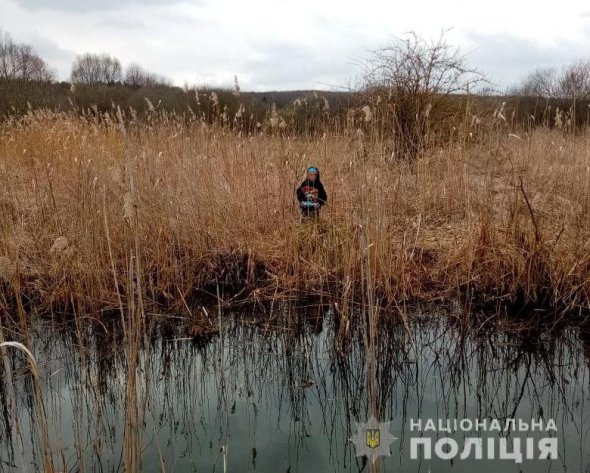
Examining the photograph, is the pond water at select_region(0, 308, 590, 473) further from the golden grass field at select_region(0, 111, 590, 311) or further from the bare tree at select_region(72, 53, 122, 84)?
the bare tree at select_region(72, 53, 122, 84)

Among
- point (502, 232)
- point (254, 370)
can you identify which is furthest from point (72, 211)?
point (502, 232)

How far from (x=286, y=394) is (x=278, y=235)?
1.55m

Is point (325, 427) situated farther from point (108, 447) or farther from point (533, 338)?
point (533, 338)

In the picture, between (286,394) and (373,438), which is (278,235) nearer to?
(286,394)

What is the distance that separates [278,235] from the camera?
3381mm

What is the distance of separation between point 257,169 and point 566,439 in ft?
10.3

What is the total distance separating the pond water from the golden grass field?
33 centimetres

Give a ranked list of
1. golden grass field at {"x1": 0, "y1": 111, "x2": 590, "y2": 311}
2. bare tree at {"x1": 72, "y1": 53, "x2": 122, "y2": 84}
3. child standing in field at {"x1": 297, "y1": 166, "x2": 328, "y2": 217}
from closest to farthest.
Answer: golden grass field at {"x1": 0, "y1": 111, "x2": 590, "y2": 311}
child standing in field at {"x1": 297, "y1": 166, "x2": 328, "y2": 217}
bare tree at {"x1": 72, "y1": 53, "x2": 122, "y2": 84}

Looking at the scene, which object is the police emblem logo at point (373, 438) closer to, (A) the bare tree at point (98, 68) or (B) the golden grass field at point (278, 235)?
(B) the golden grass field at point (278, 235)

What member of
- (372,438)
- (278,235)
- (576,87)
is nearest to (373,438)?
(372,438)

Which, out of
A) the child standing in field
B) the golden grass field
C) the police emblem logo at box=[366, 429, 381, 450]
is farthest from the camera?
the child standing in field

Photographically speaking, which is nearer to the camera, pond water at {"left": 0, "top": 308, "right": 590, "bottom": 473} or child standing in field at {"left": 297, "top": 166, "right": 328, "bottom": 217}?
pond water at {"left": 0, "top": 308, "right": 590, "bottom": 473}

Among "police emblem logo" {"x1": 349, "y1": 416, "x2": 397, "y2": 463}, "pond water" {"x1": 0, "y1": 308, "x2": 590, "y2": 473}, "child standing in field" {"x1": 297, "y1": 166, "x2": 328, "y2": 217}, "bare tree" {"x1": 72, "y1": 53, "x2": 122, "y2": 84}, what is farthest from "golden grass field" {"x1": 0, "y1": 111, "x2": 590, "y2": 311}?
"bare tree" {"x1": 72, "y1": 53, "x2": 122, "y2": 84}

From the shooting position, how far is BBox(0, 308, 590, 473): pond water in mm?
1618
